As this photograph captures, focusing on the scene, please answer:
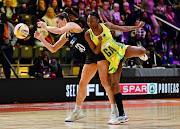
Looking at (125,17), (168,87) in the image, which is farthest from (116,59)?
(125,17)

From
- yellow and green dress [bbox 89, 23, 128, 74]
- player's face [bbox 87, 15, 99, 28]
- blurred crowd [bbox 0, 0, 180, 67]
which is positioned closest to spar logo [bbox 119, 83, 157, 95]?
blurred crowd [bbox 0, 0, 180, 67]

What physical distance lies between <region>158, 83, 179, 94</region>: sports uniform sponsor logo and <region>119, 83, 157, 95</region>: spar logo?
0.67 ft

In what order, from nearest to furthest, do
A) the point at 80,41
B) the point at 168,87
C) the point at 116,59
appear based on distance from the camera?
1. the point at 116,59
2. the point at 80,41
3. the point at 168,87

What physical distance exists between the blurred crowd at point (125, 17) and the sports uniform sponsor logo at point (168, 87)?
1.02m

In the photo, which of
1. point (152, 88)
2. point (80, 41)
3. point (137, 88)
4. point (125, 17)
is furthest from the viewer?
point (125, 17)

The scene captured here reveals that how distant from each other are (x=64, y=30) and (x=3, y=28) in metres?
5.34

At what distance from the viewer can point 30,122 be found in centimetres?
718

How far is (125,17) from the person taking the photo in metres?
16.1

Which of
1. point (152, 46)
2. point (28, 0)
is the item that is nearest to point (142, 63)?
point (152, 46)

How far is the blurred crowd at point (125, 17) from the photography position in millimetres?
A: 13571

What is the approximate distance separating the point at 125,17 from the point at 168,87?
3.68m

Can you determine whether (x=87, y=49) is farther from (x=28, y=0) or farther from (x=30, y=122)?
(x=28, y=0)

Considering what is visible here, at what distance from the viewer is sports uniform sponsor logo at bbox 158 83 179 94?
44.6 ft

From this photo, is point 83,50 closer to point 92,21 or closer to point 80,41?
point 80,41
